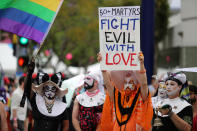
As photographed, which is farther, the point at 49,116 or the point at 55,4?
the point at 55,4

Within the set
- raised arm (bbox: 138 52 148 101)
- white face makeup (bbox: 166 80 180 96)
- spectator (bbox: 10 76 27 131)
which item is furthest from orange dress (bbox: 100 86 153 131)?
spectator (bbox: 10 76 27 131)

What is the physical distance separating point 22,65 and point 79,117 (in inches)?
385

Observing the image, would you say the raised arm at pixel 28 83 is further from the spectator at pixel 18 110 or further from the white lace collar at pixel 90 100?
the spectator at pixel 18 110

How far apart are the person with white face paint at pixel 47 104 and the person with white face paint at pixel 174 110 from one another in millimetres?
1917

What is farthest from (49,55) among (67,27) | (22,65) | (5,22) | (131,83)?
(131,83)

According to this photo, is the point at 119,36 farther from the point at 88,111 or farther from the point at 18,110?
the point at 18,110

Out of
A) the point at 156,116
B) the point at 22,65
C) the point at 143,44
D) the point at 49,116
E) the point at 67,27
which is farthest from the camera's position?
the point at 67,27

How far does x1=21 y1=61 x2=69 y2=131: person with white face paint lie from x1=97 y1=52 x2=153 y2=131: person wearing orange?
47.9 inches

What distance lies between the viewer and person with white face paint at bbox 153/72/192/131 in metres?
5.76

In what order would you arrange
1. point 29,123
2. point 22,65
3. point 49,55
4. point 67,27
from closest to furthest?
point 29,123 < point 22,65 < point 67,27 < point 49,55

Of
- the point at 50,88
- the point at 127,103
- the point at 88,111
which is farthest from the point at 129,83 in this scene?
the point at 50,88

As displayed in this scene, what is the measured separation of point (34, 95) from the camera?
7551 mm

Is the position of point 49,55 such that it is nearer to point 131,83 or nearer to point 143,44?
point 143,44

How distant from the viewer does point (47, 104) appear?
7492 mm
